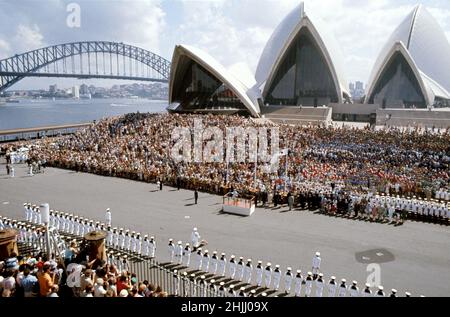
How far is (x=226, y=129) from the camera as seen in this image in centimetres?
2800

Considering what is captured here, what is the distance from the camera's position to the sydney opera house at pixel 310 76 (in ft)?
137

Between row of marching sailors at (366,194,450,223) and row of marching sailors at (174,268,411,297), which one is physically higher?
row of marching sailors at (366,194,450,223)

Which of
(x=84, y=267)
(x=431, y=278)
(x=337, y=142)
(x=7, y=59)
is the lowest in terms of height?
(x=431, y=278)

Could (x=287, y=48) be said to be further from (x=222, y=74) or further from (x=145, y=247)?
(x=145, y=247)

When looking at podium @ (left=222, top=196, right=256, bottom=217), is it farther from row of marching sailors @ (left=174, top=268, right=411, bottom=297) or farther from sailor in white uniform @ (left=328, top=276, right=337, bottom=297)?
sailor in white uniform @ (left=328, top=276, right=337, bottom=297)

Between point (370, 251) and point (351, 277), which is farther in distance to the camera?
point (370, 251)

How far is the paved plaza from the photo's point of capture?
10977 millimetres

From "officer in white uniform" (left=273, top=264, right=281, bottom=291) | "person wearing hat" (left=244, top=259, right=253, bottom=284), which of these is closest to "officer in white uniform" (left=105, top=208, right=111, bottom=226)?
"person wearing hat" (left=244, top=259, right=253, bottom=284)

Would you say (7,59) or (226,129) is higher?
(7,59)

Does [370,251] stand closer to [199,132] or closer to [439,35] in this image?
[199,132]

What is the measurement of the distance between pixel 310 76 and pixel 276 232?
36773 millimetres

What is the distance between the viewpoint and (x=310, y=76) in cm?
4722
